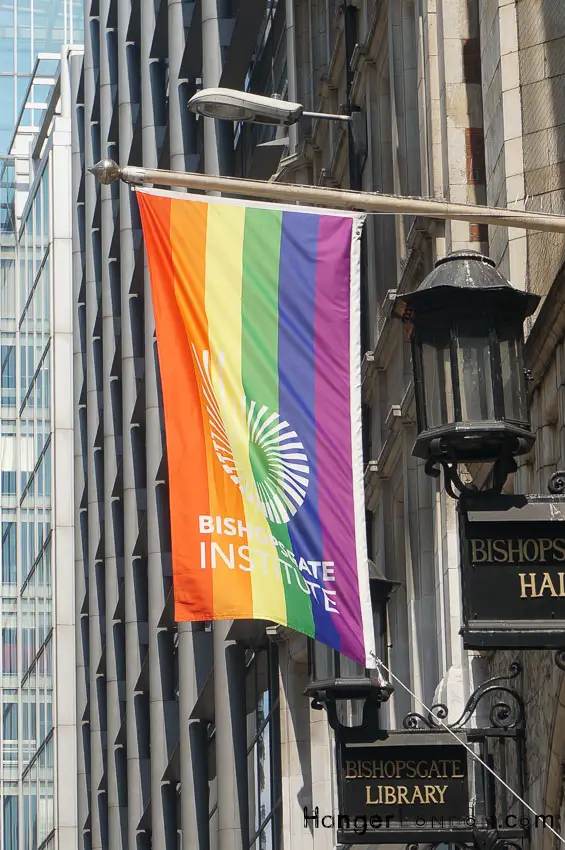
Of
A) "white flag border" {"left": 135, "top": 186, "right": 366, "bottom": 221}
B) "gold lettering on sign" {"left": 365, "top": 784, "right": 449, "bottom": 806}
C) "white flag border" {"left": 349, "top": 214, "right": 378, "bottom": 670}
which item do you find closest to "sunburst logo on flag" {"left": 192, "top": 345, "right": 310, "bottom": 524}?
"white flag border" {"left": 349, "top": 214, "right": 378, "bottom": 670}

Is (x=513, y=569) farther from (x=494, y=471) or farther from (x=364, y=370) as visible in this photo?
(x=364, y=370)

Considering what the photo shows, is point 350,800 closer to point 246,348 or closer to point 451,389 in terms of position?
point 246,348

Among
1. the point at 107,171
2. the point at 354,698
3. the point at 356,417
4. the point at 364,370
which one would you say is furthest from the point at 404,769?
the point at 364,370

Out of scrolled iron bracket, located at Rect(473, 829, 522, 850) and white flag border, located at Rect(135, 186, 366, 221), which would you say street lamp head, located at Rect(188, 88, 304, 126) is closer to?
white flag border, located at Rect(135, 186, 366, 221)

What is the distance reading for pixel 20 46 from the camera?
294 ft

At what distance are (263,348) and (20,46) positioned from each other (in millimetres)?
80754

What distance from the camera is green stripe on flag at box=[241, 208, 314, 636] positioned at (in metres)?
11.1

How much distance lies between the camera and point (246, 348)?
11.6m

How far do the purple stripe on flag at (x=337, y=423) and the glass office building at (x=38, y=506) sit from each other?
52309 millimetres

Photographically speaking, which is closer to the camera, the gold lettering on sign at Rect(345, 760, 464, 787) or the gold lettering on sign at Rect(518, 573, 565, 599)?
the gold lettering on sign at Rect(518, 573, 565, 599)

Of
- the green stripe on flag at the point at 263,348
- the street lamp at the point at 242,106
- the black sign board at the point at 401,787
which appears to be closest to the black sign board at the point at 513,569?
the green stripe on flag at the point at 263,348

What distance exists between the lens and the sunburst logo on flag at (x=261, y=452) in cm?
1134

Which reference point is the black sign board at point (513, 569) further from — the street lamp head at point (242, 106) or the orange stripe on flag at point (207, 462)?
the street lamp head at point (242, 106)

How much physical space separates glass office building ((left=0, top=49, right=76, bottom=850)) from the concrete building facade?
8.48m
